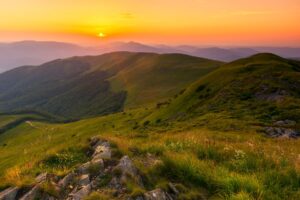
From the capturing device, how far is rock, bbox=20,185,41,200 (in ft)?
26.6

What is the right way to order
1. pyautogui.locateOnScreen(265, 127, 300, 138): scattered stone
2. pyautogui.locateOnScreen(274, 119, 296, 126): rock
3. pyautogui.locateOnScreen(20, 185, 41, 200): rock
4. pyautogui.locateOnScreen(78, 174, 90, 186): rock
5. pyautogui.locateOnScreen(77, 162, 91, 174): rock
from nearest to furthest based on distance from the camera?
pyautogui.locateOnScreen(20, 185, 41, 200): rock → pyautogui.locateOnScreen(78, 174, 90, 186): rock → pyautogui.locateOnScreen(77, 162, 91, 174): rock → pyautogui.locateOnScreen(265, 127, 300, 138): scattered stone → pyautogui.locateOnScreen(274, 119, 296, 126): rock

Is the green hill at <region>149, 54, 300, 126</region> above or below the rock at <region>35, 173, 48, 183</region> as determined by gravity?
below

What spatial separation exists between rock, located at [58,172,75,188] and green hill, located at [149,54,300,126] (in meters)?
26.1

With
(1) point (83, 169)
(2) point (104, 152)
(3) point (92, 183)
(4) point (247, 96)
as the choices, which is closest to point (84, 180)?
(3) point (92, 183)

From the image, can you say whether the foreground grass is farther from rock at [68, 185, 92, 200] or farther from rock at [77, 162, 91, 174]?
rock at [68, 185, 92, 200]

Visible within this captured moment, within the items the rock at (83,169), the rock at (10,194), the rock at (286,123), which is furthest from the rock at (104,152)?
the rock at (286,123)

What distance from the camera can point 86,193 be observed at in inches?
320

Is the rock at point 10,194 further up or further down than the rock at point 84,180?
further down

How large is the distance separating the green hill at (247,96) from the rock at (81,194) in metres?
26.6

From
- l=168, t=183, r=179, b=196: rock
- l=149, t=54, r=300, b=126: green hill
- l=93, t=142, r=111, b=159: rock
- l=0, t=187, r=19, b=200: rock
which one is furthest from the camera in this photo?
l=149, t=54, r=300, b=126: green hill

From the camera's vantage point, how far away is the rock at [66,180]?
8900 millimetres


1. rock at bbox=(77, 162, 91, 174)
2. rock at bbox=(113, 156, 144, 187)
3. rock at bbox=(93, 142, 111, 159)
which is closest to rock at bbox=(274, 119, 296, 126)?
rock at bbox=(93, 142, 111, 159)

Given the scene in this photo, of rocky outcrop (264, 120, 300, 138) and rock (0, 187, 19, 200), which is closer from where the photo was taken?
rock (0, 187, 19, 200)

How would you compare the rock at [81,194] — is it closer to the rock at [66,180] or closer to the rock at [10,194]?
the rock at [66,180]
